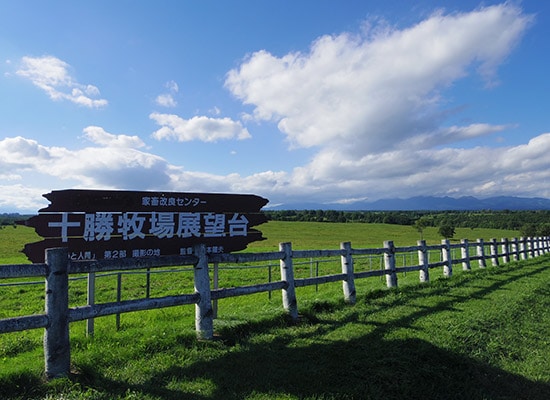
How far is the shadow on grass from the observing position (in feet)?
13.7

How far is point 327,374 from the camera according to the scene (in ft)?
15.3

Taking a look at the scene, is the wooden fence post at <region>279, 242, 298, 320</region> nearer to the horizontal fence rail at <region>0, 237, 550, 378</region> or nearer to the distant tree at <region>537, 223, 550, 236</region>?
the horizontal fence rail at <region>0, 237, 550, 378</region>

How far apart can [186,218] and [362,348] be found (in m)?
3.46

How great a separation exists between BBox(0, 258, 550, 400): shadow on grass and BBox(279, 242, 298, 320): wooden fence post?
2.88 ft

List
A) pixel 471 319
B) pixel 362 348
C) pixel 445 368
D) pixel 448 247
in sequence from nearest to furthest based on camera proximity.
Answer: pixel 445 368 < pixel 362 348 < pixel 471 319 < pixel 448 247

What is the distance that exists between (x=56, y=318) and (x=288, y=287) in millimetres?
3924

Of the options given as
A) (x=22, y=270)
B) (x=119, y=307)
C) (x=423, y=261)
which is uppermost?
(x=22, y=270)

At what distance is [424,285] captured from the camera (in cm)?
1114

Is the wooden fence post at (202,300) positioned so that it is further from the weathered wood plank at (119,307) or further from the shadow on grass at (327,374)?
the shadow on grass at (327,374)

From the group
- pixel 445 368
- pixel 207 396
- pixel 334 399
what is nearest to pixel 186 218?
pixel 207 396

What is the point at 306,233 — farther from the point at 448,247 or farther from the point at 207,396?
the point at 207,396

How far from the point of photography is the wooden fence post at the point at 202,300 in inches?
229

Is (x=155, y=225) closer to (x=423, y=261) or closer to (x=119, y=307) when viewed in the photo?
(x=119, y=307)

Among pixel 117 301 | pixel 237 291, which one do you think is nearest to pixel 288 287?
pixel 237 291
